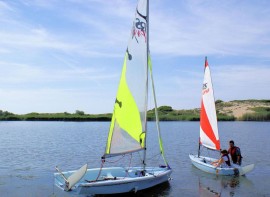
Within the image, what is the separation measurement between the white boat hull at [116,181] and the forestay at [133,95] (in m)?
1.17

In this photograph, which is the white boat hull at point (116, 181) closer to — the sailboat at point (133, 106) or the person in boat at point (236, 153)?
the sailboat at point (133, 106)

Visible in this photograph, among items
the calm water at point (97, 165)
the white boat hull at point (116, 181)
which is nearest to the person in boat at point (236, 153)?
the calm water at point (97, 165)

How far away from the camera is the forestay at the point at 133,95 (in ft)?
44.3

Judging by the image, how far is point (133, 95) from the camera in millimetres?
13750

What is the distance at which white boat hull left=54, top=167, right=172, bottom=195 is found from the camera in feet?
39.1

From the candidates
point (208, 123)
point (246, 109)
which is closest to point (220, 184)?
point (208, 123)

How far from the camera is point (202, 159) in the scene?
19.9m

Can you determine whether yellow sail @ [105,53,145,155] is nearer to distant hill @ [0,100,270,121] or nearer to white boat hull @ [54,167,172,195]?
white boat hull @ [54,167,172,195]

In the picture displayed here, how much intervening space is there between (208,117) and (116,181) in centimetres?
913

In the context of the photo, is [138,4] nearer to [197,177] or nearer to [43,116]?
[197,177]

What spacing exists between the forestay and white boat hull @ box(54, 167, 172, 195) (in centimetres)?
117

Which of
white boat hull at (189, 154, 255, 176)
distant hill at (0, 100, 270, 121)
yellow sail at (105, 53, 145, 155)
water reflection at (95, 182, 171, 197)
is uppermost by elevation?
distant hill at (0, 100, 270, 121)

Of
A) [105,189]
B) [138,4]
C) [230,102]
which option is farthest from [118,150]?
[230,102]

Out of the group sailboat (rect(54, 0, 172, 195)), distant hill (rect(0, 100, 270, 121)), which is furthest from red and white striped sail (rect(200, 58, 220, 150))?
distant hill (rect(0, 100, 270, 121))
